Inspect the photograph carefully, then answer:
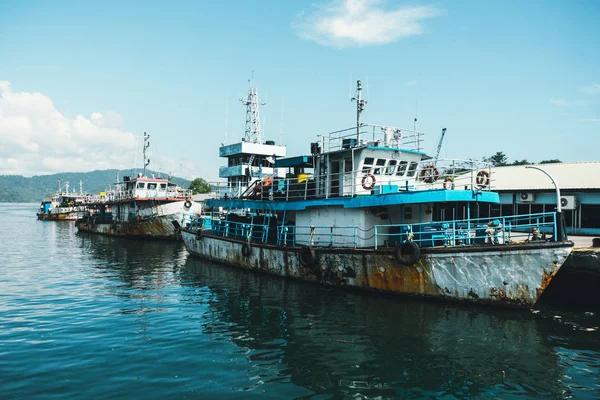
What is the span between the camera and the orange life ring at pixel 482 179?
53.2ft

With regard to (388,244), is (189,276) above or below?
below

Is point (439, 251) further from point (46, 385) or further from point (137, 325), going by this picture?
point (46, 385)

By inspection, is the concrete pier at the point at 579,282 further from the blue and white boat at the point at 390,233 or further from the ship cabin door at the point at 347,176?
the ship cabin door at the point at 347,176

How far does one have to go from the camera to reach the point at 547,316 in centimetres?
1420

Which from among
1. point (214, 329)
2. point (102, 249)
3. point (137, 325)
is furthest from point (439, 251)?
point (102, 249)

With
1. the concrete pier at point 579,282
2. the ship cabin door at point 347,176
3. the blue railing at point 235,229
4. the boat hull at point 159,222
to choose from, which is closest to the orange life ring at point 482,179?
the concrete pier at point 579,282

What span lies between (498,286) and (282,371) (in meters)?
7.97

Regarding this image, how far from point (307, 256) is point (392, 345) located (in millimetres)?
7064

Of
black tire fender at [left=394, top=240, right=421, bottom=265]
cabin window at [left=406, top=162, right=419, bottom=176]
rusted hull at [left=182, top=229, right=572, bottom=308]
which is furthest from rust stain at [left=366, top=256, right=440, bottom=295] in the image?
cabin window at [left=406, top=162, right=419, bottom=176]

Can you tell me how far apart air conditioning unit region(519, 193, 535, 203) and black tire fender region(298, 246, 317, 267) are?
57.7ft

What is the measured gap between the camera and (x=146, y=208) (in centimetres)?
4200

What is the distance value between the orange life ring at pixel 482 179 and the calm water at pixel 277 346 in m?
4.88

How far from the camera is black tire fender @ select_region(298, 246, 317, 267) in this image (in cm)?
1778

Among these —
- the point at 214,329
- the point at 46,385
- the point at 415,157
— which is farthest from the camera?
the point at 415,157
